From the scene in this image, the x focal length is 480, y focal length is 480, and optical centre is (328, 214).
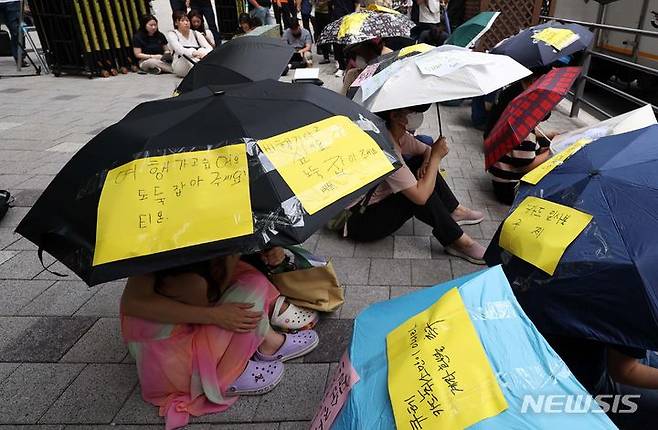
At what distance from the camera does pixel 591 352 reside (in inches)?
59.0

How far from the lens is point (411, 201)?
2959mm

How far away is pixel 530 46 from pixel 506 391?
151 inches

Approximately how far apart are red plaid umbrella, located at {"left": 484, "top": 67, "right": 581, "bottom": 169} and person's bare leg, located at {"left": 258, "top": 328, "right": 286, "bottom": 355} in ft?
5.33

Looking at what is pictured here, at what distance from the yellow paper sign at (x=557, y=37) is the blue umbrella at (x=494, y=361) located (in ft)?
12.0

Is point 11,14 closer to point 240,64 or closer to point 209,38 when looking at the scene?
point 209,38

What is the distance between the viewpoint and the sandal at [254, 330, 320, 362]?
2172 millimetres

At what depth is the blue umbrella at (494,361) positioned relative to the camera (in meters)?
0.72

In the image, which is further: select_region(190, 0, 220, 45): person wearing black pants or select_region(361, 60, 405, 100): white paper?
select_region(190, 0, 220, 45): person wearing black pants

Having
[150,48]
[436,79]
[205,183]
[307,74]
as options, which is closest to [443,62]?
[436,79]

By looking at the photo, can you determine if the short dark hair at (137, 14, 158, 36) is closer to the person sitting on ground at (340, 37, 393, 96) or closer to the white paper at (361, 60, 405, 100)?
the person sitting on ground at (340, 37, 393, 96)

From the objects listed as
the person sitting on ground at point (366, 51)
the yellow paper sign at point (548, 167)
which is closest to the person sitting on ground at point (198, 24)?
the person sitting on ground at point (366, 51)

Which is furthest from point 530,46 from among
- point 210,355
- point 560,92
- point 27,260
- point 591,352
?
point 27,260

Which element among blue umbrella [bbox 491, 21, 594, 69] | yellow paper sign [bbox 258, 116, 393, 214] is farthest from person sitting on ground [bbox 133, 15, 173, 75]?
yellow paper sign [bbox 258, 116, 393, 214]

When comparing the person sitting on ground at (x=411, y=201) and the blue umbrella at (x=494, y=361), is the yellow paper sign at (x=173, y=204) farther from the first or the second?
the person sitting on ground at (x=411, y=201)
